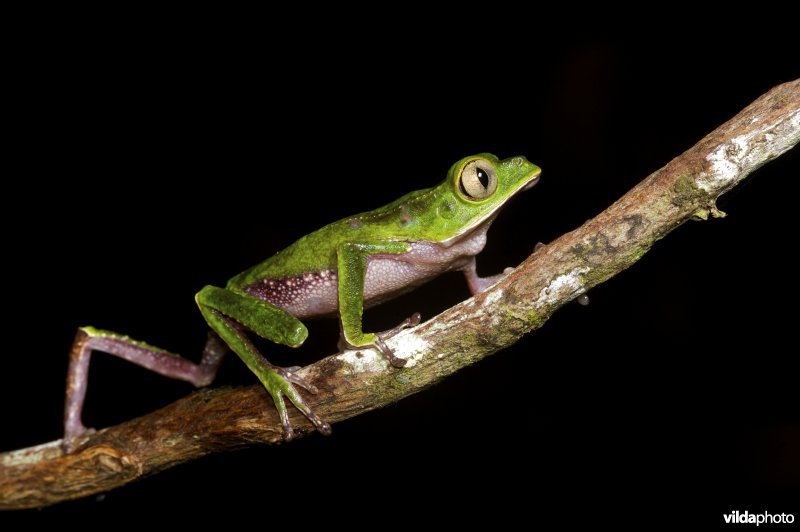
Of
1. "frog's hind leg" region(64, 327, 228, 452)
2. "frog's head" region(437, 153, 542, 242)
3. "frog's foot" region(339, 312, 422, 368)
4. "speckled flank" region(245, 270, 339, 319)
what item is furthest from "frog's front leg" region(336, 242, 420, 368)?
"frog's hind leg" region(64, 327, 228, 452)

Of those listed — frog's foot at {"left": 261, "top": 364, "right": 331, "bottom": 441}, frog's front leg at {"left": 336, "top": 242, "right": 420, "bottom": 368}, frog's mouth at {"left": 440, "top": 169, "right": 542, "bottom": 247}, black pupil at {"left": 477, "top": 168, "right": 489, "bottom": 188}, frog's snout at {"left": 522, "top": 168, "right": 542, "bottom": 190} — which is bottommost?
frog's foot at {"left": 261, "top": 364, "right": 331, "bottom": 441}

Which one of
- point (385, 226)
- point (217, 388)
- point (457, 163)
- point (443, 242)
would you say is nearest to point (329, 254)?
point (385, 226)

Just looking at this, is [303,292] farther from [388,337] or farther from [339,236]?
[388,337]

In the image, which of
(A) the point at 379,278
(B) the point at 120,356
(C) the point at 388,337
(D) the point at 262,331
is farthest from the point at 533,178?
(B) the point at 120,356

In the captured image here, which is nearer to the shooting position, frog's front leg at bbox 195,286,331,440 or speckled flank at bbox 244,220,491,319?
frog's front leg at bbox 195,286,331,440

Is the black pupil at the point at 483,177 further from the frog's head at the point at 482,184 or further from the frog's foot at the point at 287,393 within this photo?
the frog's foot at the point at 287,393

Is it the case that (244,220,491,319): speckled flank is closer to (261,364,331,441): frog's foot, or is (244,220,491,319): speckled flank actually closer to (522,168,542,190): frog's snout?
(522,168,542,190): frog's snout

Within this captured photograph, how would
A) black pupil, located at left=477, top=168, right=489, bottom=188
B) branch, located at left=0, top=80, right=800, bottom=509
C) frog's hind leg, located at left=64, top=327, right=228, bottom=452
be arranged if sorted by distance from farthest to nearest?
frog's hind leg, located at left=64, top=327, right=228, bottom=452, black pupil, located at left=477, top=168, right=489, bottom=188, branch, located at left=0, top=80, right=800, bottom=509

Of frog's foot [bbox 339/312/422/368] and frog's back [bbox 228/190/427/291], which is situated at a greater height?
frog's back [bbox 228/190/427/291]
